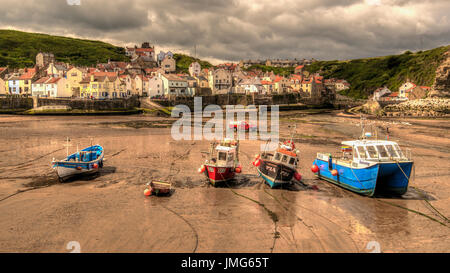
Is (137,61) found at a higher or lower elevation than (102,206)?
higher

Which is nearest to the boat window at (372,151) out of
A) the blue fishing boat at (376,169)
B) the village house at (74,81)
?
the blue fishing boat at (376,169)

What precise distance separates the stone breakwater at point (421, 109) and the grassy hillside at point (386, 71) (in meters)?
28.2

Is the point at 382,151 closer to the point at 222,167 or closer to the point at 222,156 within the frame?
the point at 222,167

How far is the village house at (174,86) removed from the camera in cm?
8131

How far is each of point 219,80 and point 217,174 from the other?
80292 mm

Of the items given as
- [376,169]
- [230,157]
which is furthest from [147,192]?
[376,169]

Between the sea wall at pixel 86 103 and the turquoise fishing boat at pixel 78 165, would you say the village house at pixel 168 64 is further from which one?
the turquoise fishing boat at pixel 78 165

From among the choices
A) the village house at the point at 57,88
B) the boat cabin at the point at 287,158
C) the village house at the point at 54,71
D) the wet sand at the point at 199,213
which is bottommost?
the wet sand at the point at 199,213

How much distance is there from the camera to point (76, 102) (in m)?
61.6

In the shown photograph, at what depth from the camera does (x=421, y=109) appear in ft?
217

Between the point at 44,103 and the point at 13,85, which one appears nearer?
the point at 44,103
